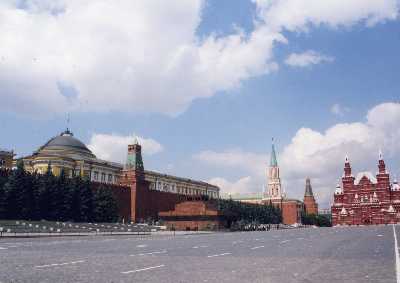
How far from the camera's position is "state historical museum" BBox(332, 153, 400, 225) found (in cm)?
13138

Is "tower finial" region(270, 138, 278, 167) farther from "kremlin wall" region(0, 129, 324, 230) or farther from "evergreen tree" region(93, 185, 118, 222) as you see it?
"evergreen tree" region(93, 185, 118, 222)

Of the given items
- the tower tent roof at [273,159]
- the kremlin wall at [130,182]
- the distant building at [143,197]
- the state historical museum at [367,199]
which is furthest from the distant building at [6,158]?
the tower tent roof at [273,159]

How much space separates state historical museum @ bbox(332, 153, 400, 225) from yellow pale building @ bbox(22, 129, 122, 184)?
70042 millimetres

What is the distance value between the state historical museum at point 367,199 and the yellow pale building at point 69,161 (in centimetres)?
7004

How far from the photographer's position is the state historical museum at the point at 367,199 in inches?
5172

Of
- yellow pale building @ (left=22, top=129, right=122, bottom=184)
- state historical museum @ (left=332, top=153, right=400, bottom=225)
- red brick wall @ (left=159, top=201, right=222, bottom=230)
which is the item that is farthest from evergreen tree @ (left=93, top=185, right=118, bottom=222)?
state historical museum @ (left=332, top=153, right=400, bottom=225)

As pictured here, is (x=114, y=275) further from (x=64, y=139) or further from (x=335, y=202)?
(x=335, y=202)

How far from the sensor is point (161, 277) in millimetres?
10641

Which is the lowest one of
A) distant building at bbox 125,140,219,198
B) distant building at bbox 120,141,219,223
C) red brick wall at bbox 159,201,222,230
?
red brick wall at bbox 159,201,222,230

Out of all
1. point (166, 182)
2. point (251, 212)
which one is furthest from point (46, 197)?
point (251, 212)

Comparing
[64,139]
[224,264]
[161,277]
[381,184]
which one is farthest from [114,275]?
[381,184]

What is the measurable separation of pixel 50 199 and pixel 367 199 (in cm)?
10316

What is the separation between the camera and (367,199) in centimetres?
13600

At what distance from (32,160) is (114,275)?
88.2 meters
